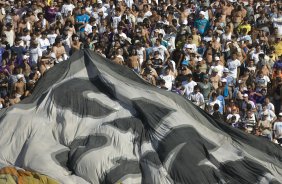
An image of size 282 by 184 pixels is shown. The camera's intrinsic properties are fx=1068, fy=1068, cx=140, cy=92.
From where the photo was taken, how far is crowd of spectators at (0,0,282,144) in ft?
79.0

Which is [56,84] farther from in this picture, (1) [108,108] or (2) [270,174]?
(2) [270,174]

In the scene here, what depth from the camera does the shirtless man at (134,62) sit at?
25075 mm

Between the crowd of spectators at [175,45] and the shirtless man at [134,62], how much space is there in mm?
24

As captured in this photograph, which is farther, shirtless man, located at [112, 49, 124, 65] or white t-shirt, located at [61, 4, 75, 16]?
white t-shirt, located at [61, 4, 75, 16]

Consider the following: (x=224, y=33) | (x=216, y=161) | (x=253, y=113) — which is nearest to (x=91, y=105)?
(x=216, y=161)

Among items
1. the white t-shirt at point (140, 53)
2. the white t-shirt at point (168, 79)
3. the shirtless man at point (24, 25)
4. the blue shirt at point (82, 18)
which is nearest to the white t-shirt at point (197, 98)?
the white t-shirt at point (168, 79)

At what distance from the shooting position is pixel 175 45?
27.2 meters

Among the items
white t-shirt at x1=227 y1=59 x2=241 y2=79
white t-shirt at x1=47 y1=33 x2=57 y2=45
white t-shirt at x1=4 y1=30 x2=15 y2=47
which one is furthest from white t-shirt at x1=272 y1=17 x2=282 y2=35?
white t-shirt at x1=4 y1=30 x2=15 y2=47

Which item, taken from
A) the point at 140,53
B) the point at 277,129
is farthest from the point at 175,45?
the point at 277,129

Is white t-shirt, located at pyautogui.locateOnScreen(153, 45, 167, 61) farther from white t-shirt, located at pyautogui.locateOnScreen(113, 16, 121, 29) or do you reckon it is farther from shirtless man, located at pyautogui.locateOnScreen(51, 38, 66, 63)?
shirtless man, located at pyautogui.locateOnScreen(51, 38, 66, 63)

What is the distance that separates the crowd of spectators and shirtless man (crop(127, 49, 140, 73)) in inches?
0.9

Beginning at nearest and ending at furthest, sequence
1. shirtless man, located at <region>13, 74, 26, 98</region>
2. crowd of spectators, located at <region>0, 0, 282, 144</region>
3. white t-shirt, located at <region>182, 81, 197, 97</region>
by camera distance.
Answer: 1. shirtless man, located at <region>13, 74, 26, 98</region>
2. crowd of spectators, located at <region>0, 0, 282, 144</region>
3. white t-shirt, located at <region>182, 81, 197, 97</region>

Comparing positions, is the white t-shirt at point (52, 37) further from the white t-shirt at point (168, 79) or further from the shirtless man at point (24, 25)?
the white t-shirt at point (168, 79)

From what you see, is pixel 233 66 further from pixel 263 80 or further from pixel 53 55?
pixel 53 55
